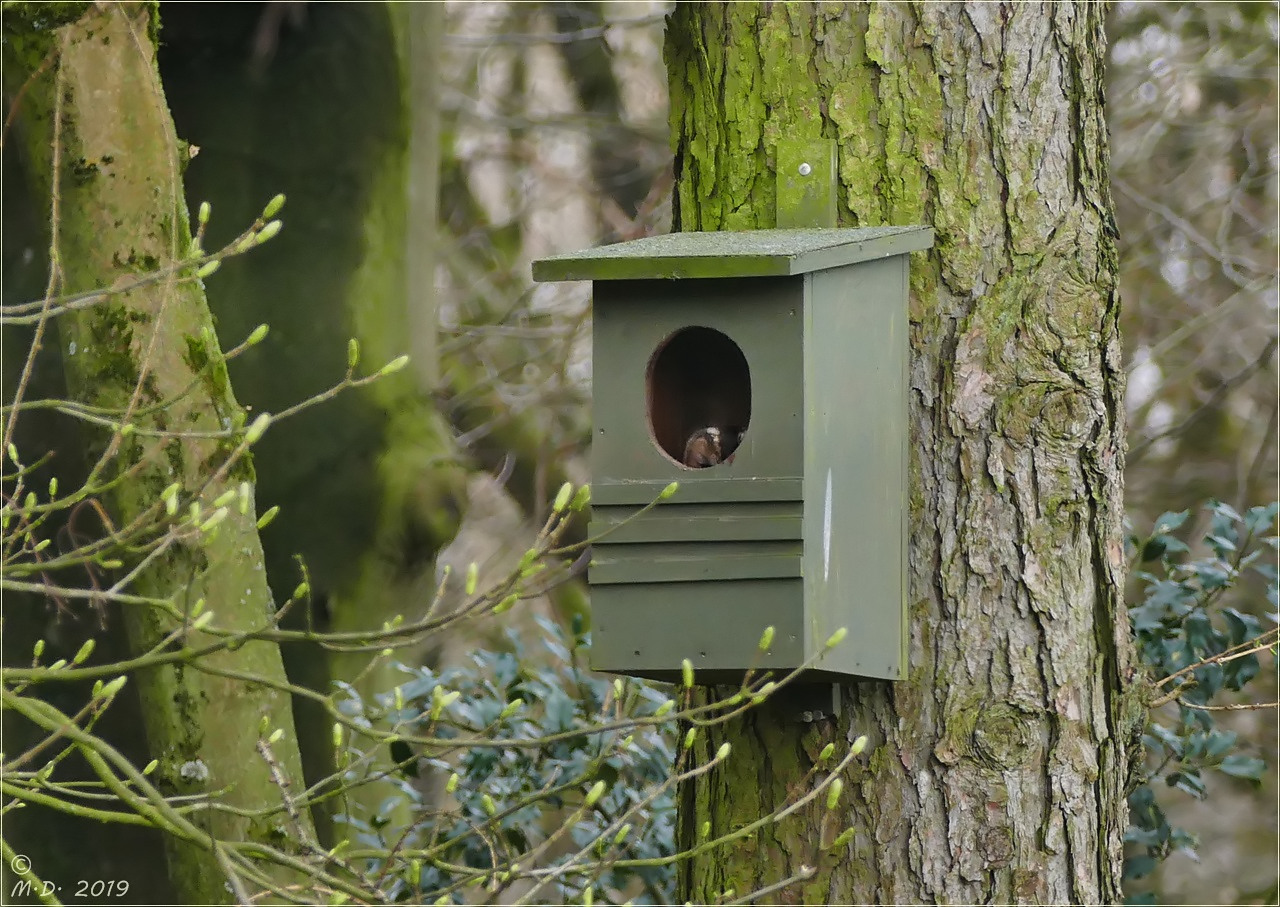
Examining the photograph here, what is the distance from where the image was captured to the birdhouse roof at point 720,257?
230 centimetres

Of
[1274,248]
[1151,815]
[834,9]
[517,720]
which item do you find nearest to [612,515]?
[834,9]

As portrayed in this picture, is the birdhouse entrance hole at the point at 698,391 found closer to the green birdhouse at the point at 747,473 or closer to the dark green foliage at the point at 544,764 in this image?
the green birdhouse at the point at 747,473

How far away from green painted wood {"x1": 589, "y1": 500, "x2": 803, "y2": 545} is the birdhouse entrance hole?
0.28 meters

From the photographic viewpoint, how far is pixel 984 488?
264 cm

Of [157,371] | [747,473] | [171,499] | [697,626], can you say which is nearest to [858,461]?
[747,473]

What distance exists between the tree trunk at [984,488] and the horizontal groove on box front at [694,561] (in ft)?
Result: 1.42

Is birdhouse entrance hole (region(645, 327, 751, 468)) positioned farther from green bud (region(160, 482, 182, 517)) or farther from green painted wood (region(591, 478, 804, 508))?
green bud (region(160, 482, 182, 517))

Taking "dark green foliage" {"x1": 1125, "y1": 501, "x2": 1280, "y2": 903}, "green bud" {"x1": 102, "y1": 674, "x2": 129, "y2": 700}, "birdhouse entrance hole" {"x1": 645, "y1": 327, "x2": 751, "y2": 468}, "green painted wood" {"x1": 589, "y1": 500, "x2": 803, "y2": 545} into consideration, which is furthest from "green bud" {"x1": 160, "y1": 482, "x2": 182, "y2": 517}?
"dark green foliage" {"x1": 1125, "y1": 501, "x2": 1280, "y2": 903}

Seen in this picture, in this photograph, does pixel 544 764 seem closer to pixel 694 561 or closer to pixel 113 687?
pixel 694 561

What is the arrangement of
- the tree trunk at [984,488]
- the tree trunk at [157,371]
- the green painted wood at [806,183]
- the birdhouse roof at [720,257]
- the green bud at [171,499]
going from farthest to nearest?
the tree trunk at [157,371]
the green painted wood at [806,183]
the tree trunk at [984,488]
the birdhouse roof at [720,257]
the green bud at [171,499]

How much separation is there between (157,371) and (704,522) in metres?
1.57

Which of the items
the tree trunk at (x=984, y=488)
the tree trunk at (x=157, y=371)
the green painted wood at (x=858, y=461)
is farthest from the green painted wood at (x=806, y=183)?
the tree trunk at (x=157, y=371)

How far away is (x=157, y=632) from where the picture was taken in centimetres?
343

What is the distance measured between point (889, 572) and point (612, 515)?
1.65 ft
